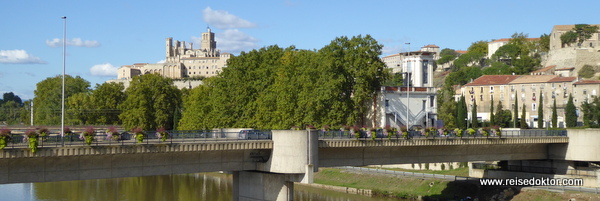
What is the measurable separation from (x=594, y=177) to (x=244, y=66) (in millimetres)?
43872

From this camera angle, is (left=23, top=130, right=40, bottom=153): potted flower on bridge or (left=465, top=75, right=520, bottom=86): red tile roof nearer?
(left=23, top=130, right=40, bottom=153): potted flower on bridge

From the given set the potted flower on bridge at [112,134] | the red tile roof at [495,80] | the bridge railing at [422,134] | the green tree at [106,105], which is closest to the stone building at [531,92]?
the red tile roof at [495,80]

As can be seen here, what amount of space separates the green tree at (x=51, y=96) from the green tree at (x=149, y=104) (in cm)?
2848

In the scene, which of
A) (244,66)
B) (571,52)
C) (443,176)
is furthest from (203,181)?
(571,52)

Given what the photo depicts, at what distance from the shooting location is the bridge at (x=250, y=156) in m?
33.7

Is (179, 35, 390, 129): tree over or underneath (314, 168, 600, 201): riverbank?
over

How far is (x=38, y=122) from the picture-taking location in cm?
13788

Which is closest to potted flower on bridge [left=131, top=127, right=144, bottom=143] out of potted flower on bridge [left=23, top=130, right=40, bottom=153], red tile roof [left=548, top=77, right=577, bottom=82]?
potted flower on bridge [left=23, top=130, right=40, bottom=153]

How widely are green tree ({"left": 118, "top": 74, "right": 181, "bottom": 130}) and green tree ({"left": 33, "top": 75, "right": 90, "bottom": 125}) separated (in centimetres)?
2848

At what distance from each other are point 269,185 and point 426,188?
2623 cm

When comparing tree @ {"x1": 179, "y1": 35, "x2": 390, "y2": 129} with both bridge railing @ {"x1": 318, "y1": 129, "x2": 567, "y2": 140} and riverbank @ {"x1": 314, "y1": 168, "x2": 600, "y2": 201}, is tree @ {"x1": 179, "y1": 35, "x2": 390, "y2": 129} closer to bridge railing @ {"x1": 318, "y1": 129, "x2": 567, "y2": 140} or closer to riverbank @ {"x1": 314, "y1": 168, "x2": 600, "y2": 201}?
riverbank @ {"x1": 314, "y1": 168, "x2": 600, "y2": 201}

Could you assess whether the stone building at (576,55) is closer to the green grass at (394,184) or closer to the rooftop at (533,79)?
the rooftop at (533,79)

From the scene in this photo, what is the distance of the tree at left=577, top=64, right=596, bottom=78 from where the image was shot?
141 meters

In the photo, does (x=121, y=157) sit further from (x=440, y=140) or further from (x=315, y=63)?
(x=315, y=63)
